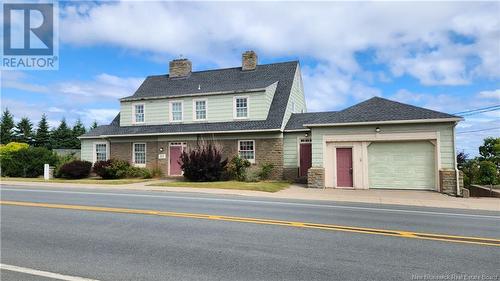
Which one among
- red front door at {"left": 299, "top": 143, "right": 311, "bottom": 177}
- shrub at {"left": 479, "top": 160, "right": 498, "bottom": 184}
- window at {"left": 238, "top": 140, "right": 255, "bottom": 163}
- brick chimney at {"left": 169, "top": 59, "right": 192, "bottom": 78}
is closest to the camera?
shrub at {"left": 479, "top": 160, "right": 498, "bottom": 184}

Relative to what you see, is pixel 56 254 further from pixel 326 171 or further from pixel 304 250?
pixel 326 171

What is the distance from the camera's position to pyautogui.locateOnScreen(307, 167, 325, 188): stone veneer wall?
1878 centimetres

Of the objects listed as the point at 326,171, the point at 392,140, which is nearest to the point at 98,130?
the point at 326,171

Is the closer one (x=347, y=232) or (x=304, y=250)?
(x=304, y=250)

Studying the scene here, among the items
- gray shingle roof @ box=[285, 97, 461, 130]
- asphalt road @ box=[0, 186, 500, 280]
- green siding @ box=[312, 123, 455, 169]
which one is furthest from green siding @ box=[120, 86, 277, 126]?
asphalt road @ box=[0, 186, 500, 280]

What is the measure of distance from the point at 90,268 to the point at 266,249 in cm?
267

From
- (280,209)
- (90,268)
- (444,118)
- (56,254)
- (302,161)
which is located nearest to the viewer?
(90,268)

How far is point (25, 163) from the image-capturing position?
27.5 meters

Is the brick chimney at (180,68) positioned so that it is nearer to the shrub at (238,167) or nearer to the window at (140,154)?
the window at (140,154)

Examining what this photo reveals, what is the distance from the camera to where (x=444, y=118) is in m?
17.0

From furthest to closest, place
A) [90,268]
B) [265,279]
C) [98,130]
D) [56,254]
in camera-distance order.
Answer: [98,130], [56,254], [90,268], [265,279]

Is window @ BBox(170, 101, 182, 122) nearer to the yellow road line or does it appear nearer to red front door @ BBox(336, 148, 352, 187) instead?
red front door @ BBox(336, 148, 352, 187)

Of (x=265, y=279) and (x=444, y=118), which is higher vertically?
(x=444, y=118)

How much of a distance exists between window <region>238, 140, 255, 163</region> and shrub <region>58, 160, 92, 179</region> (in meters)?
11.0
